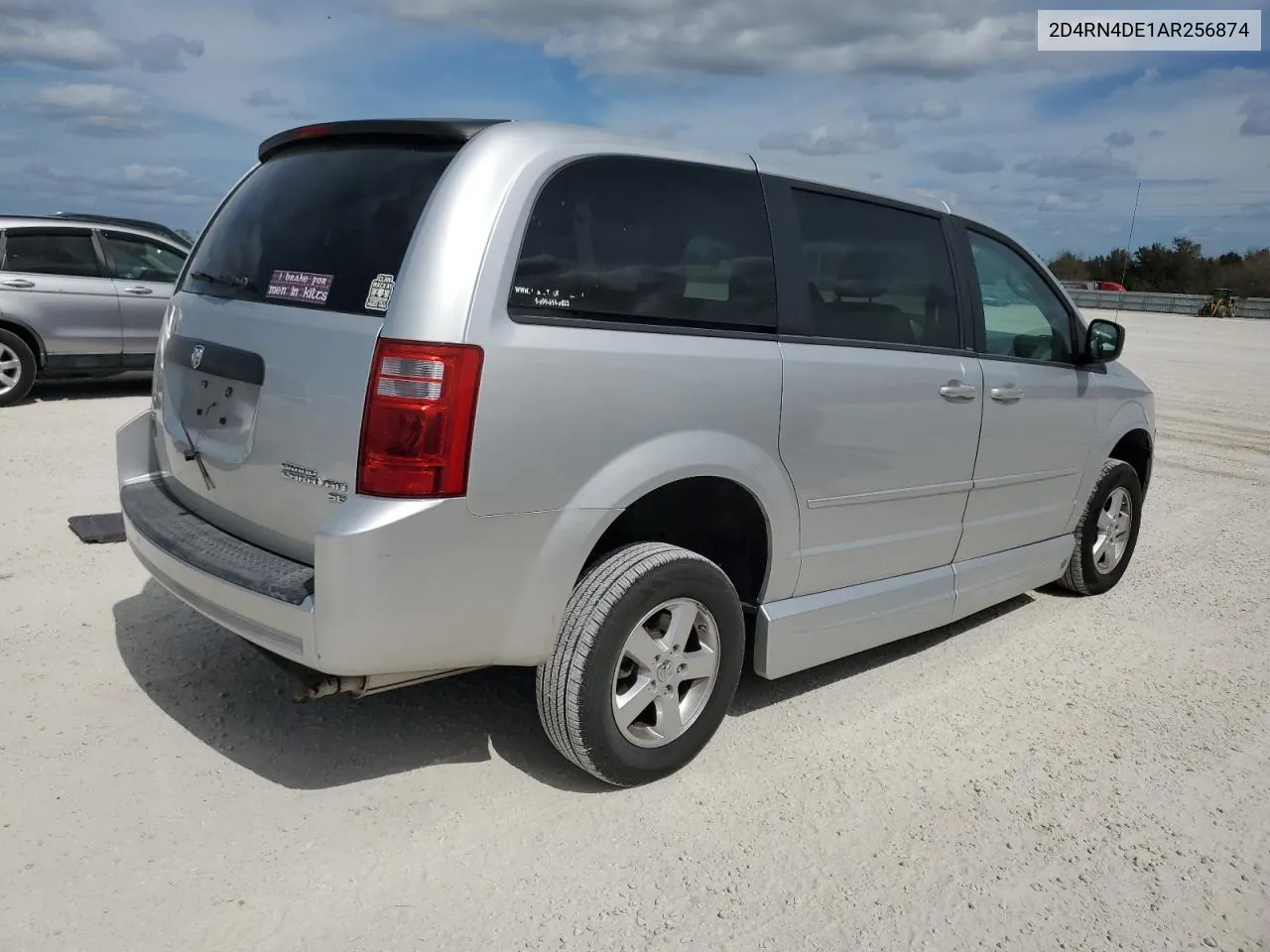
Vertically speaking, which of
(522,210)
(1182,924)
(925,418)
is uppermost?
(522,210)

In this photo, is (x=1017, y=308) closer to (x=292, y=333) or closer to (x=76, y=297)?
(x=292, y=333)

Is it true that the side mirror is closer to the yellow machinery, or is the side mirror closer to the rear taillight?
the rear taillight

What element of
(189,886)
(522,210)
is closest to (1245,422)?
(522,210)

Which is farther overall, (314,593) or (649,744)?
(649,744)

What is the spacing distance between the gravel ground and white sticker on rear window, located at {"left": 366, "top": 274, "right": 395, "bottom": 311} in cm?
147

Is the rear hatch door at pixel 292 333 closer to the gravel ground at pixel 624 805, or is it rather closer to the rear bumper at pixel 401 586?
the rear bumper at pixel 401 586

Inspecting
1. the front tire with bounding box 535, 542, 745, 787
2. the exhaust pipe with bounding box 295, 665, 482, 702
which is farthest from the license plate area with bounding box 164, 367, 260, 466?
the front tire with bounding box 535, 542, 745, 787

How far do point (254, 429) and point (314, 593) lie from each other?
2.00 feet

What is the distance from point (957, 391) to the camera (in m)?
4.10

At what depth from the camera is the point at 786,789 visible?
3.36 metres

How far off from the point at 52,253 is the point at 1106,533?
31.2 feet

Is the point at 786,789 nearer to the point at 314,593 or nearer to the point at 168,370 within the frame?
the point at 314,593

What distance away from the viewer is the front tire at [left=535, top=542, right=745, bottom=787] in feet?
9.94

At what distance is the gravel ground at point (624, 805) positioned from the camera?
2652 millimetres
